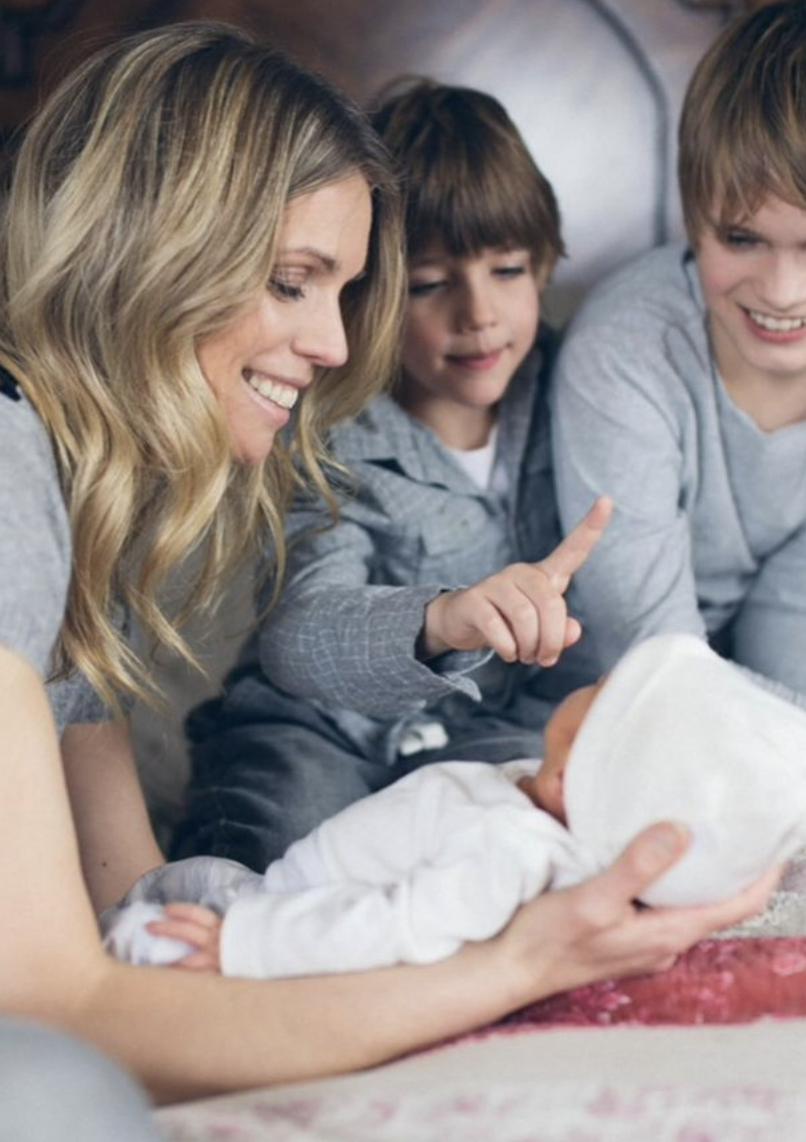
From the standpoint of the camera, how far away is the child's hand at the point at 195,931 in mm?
1143

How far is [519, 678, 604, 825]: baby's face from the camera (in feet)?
3.91

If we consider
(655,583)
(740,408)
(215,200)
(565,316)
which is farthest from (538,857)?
(565,316)

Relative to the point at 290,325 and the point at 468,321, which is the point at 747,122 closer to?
the point at 468,321

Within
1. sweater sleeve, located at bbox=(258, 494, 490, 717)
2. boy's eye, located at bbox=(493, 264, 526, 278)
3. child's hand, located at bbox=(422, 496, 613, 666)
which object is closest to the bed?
child's hand, located at bbox=(422, 496, 613, 666)

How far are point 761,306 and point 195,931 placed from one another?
1.00 m

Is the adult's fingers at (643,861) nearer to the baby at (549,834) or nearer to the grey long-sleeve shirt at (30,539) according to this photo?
the baby at (549,834)

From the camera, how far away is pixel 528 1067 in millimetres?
1021

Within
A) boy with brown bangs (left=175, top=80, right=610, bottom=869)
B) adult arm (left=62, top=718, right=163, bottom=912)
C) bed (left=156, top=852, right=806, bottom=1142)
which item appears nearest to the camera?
bed (left=156, top=852, right=806, bottom=1142)

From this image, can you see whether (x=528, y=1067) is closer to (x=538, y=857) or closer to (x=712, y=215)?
(x=538, y=857)

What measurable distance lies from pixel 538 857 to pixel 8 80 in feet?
4.53

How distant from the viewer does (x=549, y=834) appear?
1154 mm

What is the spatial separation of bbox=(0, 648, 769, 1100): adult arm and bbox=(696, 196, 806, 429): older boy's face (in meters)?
0.90

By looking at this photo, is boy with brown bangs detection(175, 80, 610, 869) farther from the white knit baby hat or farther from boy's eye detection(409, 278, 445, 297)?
the white knit baby hat

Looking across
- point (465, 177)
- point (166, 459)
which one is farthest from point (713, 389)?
point (166, 459)
